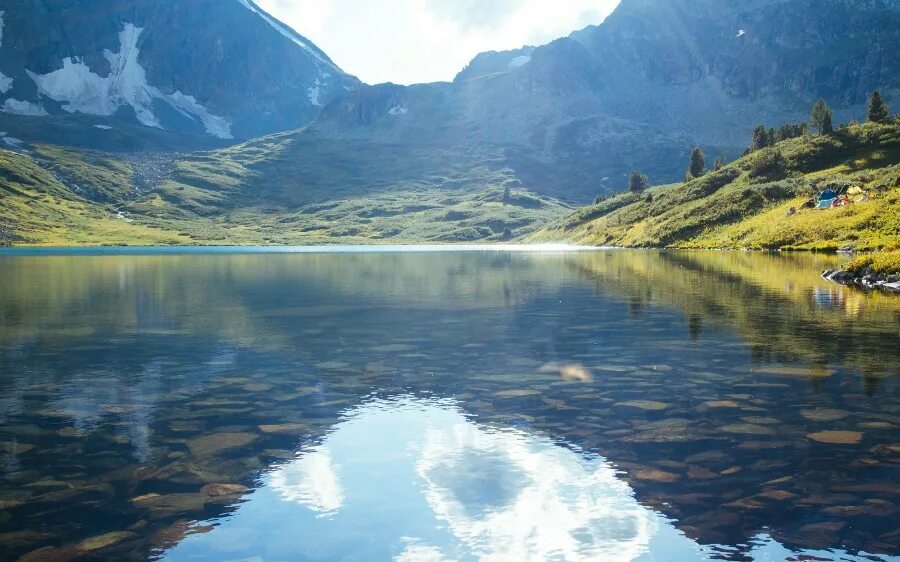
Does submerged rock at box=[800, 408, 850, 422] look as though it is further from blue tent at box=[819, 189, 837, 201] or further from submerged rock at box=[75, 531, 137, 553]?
blue tent at box=[819, 189, 837, 201]

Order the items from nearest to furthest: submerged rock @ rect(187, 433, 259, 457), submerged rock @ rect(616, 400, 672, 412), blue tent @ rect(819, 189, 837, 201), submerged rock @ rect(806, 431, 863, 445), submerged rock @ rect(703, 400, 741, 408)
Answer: submerged rock @ rect(806, 431, 863, 445) → submerged rock @ rect(187, 433, 259, 457) → submerged rock @ rect(616, 400, 672, 412) → submerged rock @ rect(703, 400, 741, 408) → blue tent @ rect(819, 189, 837, 201)

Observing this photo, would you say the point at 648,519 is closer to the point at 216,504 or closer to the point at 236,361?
the point at 216,504

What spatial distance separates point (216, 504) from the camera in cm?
1441

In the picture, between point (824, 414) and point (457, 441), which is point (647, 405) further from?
point (457, 441)

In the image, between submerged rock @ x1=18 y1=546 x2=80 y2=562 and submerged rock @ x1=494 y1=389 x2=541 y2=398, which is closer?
submerged rock @ x1=18 y1=546 x2=80 y2=562

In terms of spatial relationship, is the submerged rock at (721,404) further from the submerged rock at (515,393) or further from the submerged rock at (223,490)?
the submerged rock at (223,490)

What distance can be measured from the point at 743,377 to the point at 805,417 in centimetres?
584

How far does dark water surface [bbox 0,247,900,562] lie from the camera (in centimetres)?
1281

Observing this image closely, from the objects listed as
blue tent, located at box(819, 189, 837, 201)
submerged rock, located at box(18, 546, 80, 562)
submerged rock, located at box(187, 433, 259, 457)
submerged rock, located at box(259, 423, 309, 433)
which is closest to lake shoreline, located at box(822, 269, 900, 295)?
submerged rock, located at box(259, 423, 309, 433)

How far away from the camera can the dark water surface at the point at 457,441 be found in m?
12.8

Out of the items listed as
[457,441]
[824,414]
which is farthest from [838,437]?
[457,441]

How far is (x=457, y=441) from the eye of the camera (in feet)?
61.6

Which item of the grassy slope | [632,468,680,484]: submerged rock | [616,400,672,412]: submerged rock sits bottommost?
[632,468,680,484]: submerged rock

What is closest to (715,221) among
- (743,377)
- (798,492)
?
(743,377)
